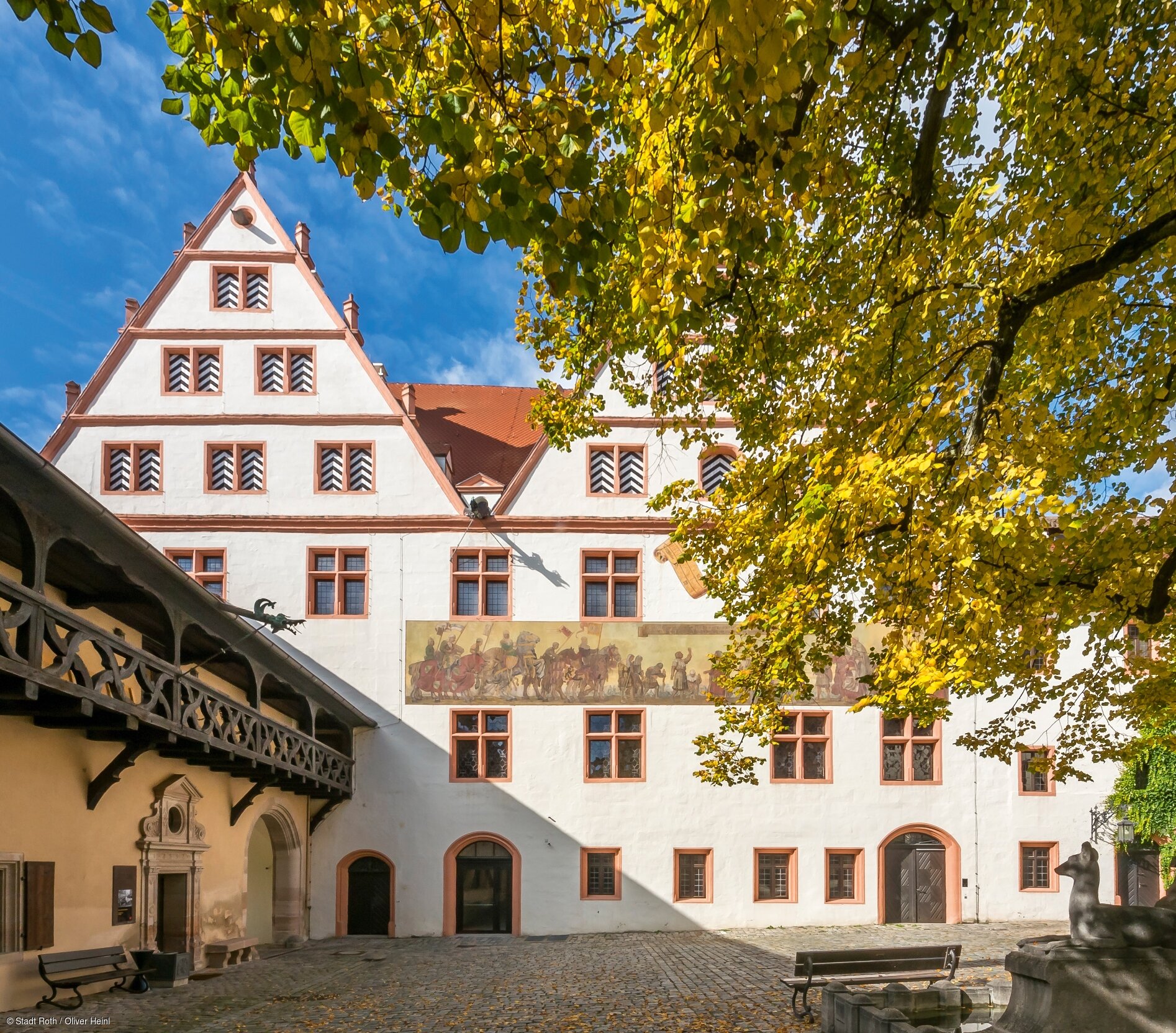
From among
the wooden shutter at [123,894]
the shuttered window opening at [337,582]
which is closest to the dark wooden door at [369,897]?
the shuttered window opening at [337,582]

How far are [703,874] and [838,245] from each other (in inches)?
616

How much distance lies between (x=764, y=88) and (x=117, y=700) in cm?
830

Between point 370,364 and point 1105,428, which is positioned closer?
point 1105,428

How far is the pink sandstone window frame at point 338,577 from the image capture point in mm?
20766

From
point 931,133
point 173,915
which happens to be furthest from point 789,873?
point 931,133

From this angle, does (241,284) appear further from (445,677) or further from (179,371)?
(445,677)

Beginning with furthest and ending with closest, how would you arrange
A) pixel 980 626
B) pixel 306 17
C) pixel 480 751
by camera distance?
pixel 480 751
pixel 980 626
pixel 306 17

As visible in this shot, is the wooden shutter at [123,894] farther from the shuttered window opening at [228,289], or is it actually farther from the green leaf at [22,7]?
the shuttered window opening at [228,289]

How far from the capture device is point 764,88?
4090mm

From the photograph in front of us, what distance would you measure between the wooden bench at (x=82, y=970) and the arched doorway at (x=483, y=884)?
332 inches

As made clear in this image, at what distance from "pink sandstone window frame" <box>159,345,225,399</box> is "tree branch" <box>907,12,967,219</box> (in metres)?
17.1

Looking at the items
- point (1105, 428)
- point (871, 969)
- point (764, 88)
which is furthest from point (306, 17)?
point (871, 969)

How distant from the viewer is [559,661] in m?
20.7

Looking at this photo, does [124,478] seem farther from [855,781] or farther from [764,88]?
[764,88]
